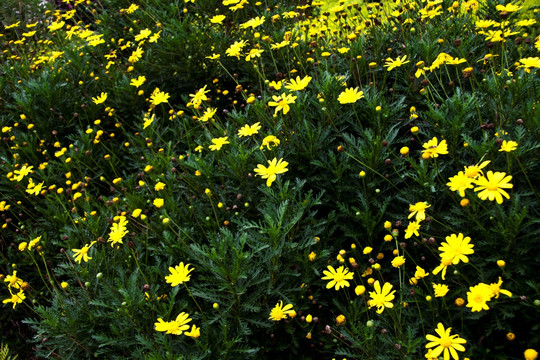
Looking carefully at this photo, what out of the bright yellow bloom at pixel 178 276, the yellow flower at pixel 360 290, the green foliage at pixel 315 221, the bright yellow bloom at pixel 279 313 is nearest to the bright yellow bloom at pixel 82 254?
the green foliage at pixel 315 221

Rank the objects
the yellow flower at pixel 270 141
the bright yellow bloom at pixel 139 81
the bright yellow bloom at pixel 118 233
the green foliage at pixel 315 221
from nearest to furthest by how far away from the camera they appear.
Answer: the green foliage at pixel 315 221, the bright yellow bloom at pixel 118 233, the yellow flower at pixel 270 141, the bright yellow bloom at pixel 139 81

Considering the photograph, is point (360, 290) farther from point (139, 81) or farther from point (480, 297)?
point (139, 81)

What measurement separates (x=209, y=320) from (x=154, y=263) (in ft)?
2.13

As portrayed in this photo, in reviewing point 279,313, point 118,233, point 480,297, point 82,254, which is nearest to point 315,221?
point 279,313

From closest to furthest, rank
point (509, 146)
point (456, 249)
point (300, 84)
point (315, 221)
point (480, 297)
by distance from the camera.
Result: point (480, 297)
point (456, 249)
point (509, 146)
point (315, 221)
point (300, 84)

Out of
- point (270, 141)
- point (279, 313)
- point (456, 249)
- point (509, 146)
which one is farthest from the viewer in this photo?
point (270, 141)

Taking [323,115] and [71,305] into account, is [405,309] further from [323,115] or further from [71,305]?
[71,305]

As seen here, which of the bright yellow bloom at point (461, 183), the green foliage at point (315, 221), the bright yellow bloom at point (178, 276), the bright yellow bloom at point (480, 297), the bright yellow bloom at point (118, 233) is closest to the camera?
the bright yellow bloom at point (480, 297)

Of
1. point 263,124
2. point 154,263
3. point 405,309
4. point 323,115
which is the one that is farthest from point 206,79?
point 405,309

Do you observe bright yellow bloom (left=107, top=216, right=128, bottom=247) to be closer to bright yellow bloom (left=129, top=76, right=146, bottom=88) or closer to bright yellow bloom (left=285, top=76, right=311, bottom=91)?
bright yellow bloom (left=285, top=76, right=311, bottom=91)

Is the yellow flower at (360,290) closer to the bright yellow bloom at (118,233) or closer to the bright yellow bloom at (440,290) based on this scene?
the bright yellow bloom at (440,290)

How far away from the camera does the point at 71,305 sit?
2139 mm

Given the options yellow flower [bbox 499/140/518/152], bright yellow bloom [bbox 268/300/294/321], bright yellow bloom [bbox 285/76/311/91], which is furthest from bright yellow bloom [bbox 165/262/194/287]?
yellow flower [bbox 499/140/518/152]

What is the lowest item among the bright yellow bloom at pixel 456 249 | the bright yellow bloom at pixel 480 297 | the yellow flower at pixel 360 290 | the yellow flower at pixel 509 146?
the yellow flower at pixel 360 290
